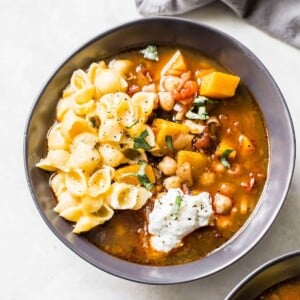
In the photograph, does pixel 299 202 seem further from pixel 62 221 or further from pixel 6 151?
pixel 6 151

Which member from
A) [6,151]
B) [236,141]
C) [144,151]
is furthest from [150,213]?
[6,151]

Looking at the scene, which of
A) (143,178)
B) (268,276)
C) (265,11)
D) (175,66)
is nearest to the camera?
(268,276)

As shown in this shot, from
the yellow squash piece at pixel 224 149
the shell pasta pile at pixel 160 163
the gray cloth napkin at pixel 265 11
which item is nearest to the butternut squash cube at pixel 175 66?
the shell pasta pile at pixel 160 163

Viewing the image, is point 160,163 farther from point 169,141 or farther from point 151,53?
point 151,53

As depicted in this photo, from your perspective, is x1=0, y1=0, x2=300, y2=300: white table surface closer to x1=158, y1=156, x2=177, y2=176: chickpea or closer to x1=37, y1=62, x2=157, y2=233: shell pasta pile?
x1=37, y1=62, x2=157, y2=233: shell pasta pile

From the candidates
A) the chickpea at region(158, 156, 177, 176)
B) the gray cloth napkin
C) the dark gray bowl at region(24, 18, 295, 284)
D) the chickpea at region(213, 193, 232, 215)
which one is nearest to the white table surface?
the gray cloth napkin

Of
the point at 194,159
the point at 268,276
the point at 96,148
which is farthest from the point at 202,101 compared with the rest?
the point at 268,276
